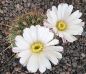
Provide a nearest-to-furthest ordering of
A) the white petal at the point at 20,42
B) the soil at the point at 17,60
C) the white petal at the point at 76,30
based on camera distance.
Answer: the white petal at the point at 20,42 < the white petal at the point at 76,30 < the soil at the point at 17,60

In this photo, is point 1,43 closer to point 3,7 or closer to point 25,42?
point 3,7

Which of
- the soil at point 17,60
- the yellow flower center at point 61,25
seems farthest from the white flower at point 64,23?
the soil at point 17,60

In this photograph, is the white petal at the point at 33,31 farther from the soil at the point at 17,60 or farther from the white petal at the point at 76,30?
the soil at the point at 17,60

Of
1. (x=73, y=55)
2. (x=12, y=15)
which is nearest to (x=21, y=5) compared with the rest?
(x=12, y=15)

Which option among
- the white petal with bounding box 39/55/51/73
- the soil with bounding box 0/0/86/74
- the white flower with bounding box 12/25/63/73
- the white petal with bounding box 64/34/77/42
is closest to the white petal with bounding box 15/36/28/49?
the white flower with bounding box 12/25/63/73

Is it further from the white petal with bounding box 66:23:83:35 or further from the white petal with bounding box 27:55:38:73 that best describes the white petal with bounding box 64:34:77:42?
the white petal with bounding box 27:55:38:73

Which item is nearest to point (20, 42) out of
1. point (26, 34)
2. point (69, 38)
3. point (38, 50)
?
point (26, 34)
